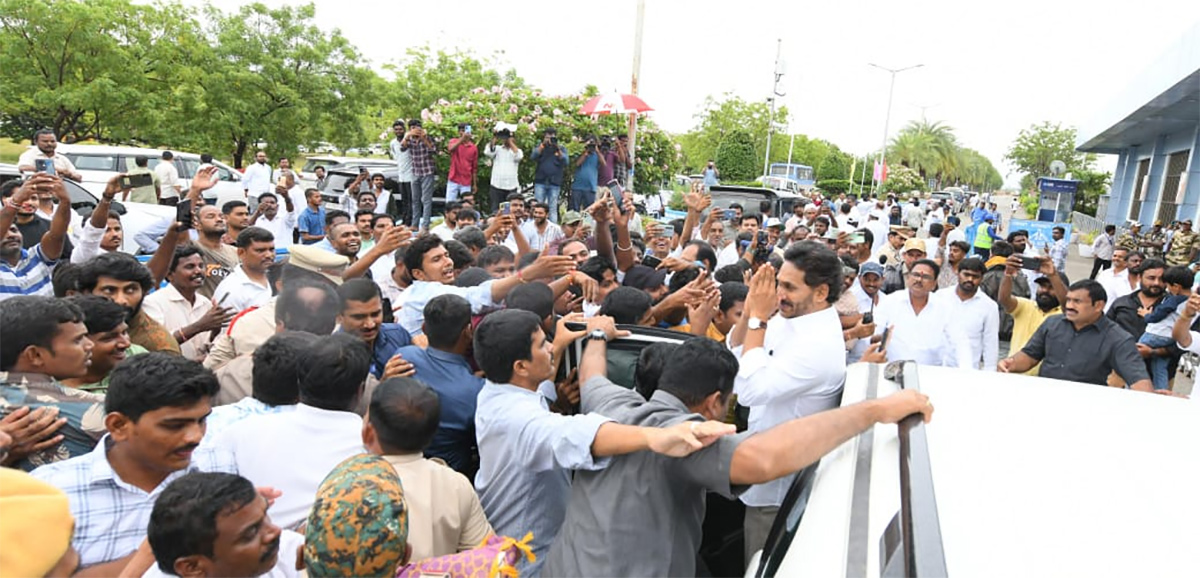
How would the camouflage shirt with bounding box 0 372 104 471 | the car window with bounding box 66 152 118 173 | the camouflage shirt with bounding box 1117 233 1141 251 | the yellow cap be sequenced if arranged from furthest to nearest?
the camouflage shirt with bounding box 1117 233 1141 251 → the car window with bounding box 66 152 118 173 → the camouflage shirt with bounding box 0 372 104 471 → the yellow cap

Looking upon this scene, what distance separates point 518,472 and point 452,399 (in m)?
0.64

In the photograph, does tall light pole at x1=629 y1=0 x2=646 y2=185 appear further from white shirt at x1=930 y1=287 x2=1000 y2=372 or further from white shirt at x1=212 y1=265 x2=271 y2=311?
white shirt at x1=212 y1=265 x2=271 y2=311

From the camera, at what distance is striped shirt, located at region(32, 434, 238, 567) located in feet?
6.32

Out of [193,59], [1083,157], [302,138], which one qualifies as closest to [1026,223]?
[302,138]

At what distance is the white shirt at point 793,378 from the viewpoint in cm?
266

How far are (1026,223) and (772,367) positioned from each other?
20.8m

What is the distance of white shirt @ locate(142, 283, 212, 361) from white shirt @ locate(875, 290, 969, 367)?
13.5ft

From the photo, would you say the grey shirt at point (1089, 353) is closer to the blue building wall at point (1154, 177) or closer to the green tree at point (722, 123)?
the blue building wall at point (1154, 177)

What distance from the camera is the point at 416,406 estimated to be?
2.19 metres

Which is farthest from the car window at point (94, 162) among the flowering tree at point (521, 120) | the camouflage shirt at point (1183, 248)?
the camouflage shirt at point (1183, 248)

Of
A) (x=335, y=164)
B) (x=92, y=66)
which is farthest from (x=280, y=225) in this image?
(x=92, y=66)

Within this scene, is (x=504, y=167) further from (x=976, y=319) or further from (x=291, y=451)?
(x=291, y=451)

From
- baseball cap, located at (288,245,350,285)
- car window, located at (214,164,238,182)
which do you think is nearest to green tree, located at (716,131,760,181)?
car window, located at (214,164,238,182)

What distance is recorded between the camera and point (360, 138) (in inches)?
1056
